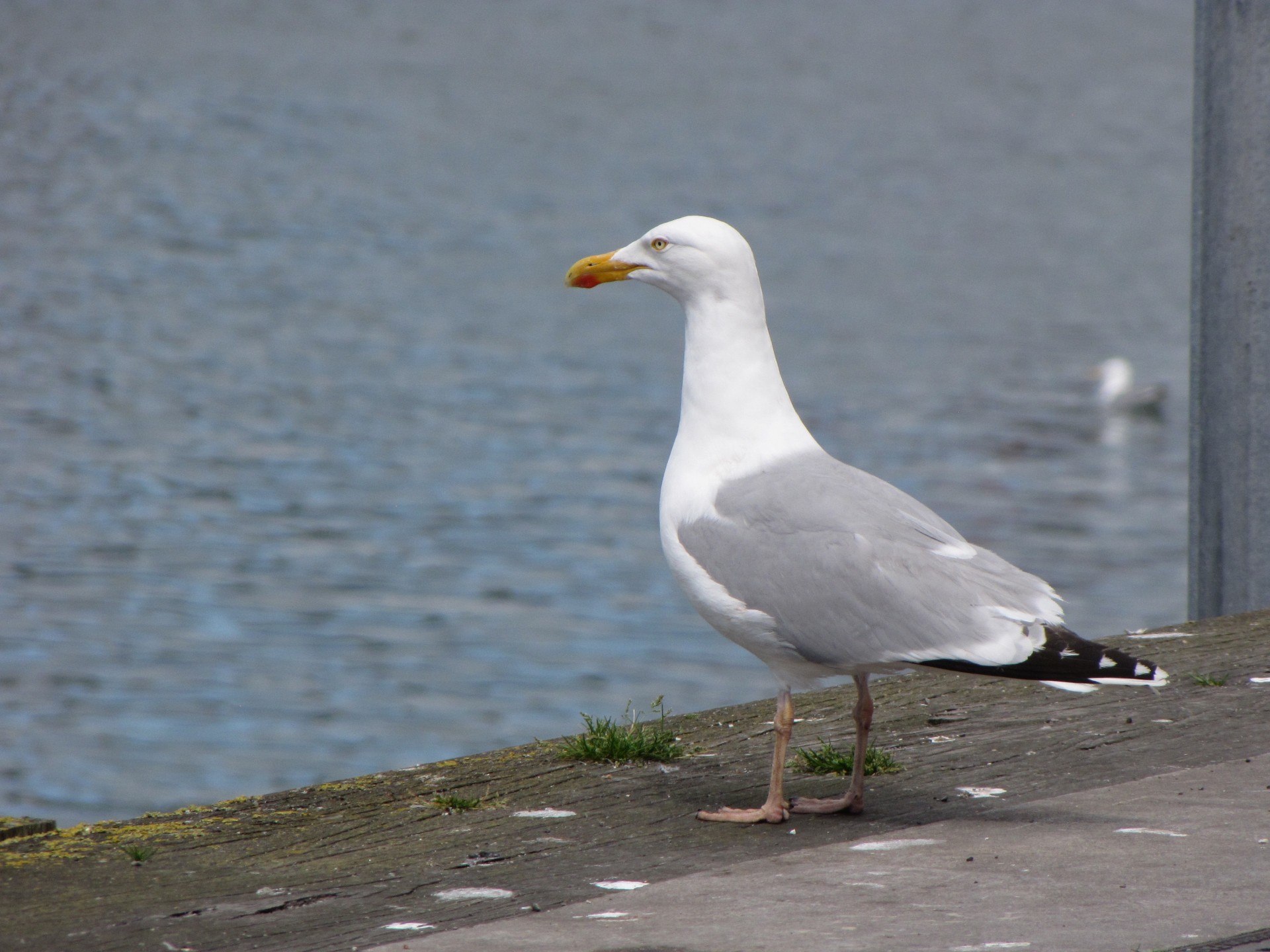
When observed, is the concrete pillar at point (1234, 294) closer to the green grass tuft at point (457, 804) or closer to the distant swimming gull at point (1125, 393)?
the green grass tuft at point (457, 804)

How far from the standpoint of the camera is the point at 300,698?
432 inches

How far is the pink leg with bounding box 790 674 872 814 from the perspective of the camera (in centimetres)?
453

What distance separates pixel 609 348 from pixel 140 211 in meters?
9.57

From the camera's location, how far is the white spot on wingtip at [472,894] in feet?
12.7

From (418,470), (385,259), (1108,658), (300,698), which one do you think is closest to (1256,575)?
(1108,658)

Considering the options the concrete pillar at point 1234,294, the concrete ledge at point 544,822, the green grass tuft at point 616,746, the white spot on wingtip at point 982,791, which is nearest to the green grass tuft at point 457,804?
the concrete ledge at point 544,822

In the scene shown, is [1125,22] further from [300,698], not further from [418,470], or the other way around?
[300,698]

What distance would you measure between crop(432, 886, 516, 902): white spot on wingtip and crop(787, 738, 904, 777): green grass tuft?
137 centimetres

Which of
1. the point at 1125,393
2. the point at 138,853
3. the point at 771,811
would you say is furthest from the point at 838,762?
the point at 1125,393

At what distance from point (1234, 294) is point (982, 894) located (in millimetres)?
3562

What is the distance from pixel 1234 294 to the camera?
655 centimetres

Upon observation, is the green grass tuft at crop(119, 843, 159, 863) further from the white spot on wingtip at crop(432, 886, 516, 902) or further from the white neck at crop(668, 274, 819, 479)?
the white neck at crop(668, 274, 819, 479)

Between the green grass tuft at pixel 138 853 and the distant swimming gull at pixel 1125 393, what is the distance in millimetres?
16009

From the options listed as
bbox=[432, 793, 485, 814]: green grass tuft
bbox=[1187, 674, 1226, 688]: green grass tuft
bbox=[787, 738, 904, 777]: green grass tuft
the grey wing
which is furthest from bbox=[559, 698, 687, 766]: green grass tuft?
bbox=[1187, 674, 1226, 688]: green grass tuft
